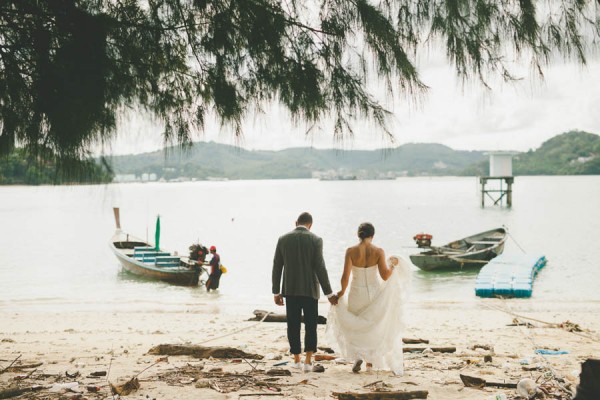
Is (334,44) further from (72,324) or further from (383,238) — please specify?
(383,238)

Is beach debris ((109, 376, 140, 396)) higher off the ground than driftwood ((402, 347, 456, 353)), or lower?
higher

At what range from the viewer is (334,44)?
432cm

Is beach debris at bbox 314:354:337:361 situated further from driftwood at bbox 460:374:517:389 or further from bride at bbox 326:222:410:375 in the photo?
driftwood at bbox 460:374:517:389

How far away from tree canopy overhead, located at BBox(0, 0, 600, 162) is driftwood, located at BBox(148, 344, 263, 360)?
3234 mm

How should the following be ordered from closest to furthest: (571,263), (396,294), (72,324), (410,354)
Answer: (396,294), (410,354), (72,324), (571,263)

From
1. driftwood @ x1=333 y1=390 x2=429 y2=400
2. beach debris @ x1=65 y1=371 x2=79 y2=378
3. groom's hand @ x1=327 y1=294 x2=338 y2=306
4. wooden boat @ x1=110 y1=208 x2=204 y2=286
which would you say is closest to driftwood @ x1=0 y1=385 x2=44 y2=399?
beach debris @ x1=65 y1=371 x2=79 y2=378

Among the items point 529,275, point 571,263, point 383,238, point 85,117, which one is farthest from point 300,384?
point 383,238

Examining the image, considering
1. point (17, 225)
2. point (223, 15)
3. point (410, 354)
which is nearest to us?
point (223, 15)

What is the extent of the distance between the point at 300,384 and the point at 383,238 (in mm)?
40452

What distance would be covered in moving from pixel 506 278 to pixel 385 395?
51.2 feet

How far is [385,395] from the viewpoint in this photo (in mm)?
4730

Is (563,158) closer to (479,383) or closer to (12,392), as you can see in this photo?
(479,383)

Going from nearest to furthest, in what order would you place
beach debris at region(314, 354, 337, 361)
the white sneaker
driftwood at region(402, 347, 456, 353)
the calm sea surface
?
the white sneaker, beach debris at region(314, 354, 337, 361), driftwood at region(402, 347, 456, 353), the calm sea surface

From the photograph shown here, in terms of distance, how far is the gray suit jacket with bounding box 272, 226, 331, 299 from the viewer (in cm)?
594
